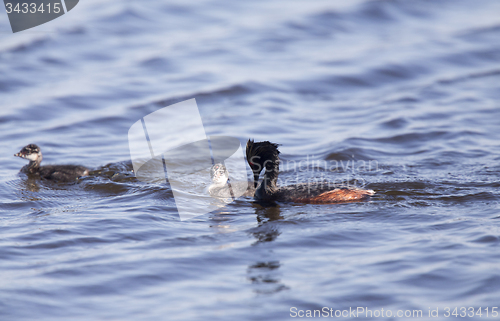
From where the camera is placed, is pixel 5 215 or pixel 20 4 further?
pixel 20 4

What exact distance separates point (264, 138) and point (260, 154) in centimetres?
365

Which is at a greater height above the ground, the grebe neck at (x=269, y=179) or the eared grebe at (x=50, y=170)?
the eared grebe at (x=50, y=170)

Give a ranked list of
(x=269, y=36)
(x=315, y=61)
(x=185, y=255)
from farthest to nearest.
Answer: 1. (x=269, y=36)
2. (x=315, y=61)
3. (x=185, y=255)

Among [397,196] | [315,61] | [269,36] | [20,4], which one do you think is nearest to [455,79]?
[315,61]

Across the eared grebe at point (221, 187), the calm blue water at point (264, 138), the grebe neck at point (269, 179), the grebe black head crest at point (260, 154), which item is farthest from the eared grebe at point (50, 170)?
the grebe neck at point (269, 179)

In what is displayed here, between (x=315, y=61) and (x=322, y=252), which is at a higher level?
(x=315, y=61)

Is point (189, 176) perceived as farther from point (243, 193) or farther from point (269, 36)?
point (269, 36)

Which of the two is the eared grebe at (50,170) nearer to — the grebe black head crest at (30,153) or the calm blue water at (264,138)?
the grebe black head crest at (30,153)

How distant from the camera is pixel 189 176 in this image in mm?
9203

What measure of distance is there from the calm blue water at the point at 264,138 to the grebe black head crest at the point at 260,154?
28.4 inches

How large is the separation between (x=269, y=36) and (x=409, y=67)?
17.2ft

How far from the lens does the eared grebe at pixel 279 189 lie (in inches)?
287

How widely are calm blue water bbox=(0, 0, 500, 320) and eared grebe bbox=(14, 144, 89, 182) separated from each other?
219mm

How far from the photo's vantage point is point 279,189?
7.67 meters
